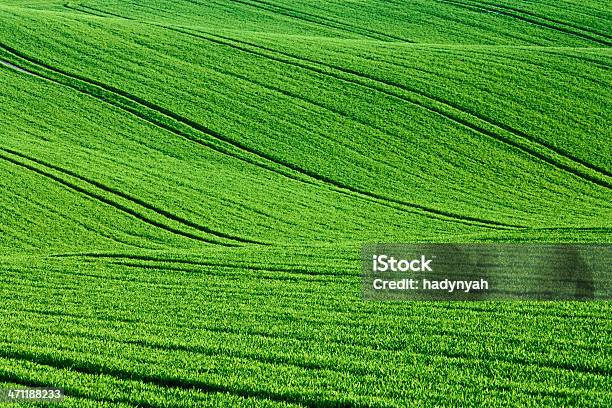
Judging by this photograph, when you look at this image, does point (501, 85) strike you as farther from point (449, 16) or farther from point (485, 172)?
point (449, 16)

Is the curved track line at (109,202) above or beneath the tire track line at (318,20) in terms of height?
beneath

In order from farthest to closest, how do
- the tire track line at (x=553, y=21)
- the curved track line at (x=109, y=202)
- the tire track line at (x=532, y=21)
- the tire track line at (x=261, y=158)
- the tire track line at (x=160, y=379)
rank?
the tire track line at (x=553, y=21) < the tire track line at (x=532, y=21) < the tire track line at (x=261, y=158) < the curved track line at (x=109, y=202) < the tire track line at (x=160, y=379)

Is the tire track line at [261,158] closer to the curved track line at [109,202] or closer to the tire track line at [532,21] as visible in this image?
the curved track line at [109,202]

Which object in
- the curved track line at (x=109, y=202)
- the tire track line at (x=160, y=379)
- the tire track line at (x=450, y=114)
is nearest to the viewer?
the tire track line at (x=160, y=379)

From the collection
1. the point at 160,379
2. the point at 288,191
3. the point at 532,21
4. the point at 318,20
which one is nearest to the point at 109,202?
the point at 288,191

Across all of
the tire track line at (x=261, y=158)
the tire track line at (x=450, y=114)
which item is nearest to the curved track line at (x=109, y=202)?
the tire track line at (x=261, y=158)

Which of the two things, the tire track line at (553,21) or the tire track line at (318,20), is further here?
the tire track line at (553,21)

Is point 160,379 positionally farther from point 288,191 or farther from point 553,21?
point 553,21
